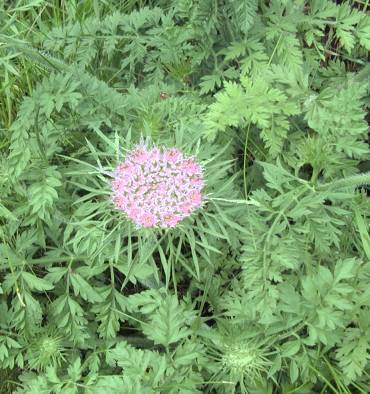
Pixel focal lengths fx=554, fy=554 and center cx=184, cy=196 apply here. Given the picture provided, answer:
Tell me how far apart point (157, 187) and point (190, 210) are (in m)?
0.16

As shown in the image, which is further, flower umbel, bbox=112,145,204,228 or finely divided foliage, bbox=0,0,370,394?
finely divided foliage, bbox=0,0,370,394

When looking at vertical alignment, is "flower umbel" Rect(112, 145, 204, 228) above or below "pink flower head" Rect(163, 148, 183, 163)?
below

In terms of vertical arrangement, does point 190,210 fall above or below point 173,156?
below

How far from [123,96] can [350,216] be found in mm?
1263

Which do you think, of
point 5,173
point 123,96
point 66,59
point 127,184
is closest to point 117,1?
point 66,59

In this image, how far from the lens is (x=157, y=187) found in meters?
2.18

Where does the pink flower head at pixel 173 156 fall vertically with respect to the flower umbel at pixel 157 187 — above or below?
above

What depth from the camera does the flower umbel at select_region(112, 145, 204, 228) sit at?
83.9 inches

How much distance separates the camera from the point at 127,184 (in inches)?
85.7

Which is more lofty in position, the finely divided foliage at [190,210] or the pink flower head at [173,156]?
the pink flower head at [173,156]

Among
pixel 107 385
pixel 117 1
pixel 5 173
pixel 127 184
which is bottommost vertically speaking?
pixel 107 385

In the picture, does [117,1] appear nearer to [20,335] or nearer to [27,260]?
[27,260]

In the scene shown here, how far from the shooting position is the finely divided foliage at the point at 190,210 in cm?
224

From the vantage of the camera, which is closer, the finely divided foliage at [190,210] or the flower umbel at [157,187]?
the flower umbel at [157,187]
